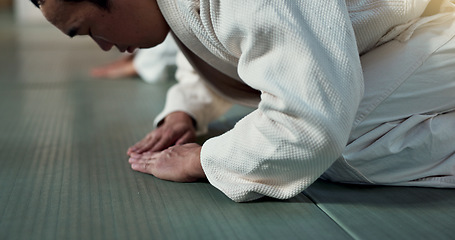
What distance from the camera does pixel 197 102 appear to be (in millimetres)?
2004

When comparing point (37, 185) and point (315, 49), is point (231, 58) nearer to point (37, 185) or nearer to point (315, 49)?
point (315, 49)

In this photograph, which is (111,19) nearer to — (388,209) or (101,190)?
(101,190)

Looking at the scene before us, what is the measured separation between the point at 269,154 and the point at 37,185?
2.17 ft

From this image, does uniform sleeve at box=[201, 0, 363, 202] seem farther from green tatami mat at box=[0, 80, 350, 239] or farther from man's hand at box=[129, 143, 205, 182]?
man's hand at box=[129, 143, 205, 182]

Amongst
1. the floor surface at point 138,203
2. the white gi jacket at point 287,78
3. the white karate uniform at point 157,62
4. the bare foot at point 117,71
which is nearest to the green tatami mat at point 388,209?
the floor surface at point 138,203

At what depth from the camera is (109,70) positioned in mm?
3373

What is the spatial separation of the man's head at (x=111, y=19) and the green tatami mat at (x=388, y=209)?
24.0 inches

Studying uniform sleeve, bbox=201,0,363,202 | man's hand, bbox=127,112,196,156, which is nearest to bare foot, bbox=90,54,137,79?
man's hand, bbox=127,112,196,156

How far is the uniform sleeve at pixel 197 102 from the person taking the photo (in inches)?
77.7

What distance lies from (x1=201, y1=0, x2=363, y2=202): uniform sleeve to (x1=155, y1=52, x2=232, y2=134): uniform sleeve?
71cm

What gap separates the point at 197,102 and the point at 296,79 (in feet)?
2.85

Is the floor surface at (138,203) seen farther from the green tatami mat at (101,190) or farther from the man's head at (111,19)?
the man's head at (111,19)

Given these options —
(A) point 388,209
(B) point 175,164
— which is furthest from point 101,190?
(A) point 388,209

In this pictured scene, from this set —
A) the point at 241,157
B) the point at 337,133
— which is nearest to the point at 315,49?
the point at 337,133
